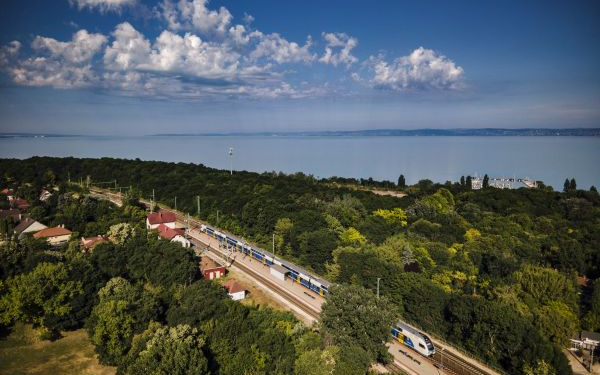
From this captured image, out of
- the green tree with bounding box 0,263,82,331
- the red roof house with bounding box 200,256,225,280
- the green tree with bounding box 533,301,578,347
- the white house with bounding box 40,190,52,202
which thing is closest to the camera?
the green tree with bounding box 533,301,578,347

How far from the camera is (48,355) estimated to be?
30.9 m

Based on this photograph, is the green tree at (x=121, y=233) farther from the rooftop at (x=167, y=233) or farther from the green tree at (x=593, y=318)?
the green tree at (x=593, y=318)

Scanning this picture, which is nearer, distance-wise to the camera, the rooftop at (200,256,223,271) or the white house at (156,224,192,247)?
the rooftop at (200,256,223,271)

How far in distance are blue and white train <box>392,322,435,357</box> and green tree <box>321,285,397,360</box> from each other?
3785 mm

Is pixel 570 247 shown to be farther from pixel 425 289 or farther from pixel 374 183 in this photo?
pixel 374 183

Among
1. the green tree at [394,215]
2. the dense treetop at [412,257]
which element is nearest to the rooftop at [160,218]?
the dense treetop at [412,257]

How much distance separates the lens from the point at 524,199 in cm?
7819

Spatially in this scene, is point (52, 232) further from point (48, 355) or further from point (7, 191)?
point (7, 191)

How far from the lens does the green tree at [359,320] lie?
1045 inches

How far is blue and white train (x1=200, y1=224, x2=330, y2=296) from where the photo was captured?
135 feet

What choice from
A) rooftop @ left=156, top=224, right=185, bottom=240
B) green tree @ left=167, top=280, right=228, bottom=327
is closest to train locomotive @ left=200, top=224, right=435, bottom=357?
rooftop @ left=156, top=224, right=185, bottom=240

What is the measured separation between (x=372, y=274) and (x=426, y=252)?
10.3 metres

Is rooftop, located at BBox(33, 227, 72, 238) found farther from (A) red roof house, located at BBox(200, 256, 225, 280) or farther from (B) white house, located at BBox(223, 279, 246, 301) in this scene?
(B) white house, located at BBox(223, 279, 246, 301)

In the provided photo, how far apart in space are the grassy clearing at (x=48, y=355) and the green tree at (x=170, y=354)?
180 inches
